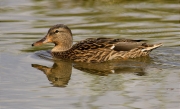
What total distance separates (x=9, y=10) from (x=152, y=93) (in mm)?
8534

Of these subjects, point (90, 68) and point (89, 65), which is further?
point (89, 65)

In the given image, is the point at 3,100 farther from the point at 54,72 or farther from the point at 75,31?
the point at 75,31

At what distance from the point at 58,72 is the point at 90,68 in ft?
2.16

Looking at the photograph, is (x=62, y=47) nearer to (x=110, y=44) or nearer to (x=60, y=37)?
(x=60, y=37)

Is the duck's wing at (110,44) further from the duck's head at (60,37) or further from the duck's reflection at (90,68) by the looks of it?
the duck's head at (60,37)

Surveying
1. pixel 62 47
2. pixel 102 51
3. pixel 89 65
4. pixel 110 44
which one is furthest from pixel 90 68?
pixel 62 47

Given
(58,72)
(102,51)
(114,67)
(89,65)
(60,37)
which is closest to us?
(58,72)

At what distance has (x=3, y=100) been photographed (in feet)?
30.4

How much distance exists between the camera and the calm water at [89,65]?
362 inches

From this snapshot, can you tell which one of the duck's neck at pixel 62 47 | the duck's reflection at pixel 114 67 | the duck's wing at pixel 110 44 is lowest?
the duck's reflection at pixel 114 67

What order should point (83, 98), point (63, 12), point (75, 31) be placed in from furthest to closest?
point (63, 12) → point (75, 31) → point (83, 98)

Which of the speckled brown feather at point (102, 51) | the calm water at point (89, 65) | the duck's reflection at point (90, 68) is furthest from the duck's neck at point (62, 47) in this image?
the duck's reflection at point (90, 68)

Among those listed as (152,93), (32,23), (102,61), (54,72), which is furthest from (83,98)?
(32,23)

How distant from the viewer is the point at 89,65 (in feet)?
40.2
